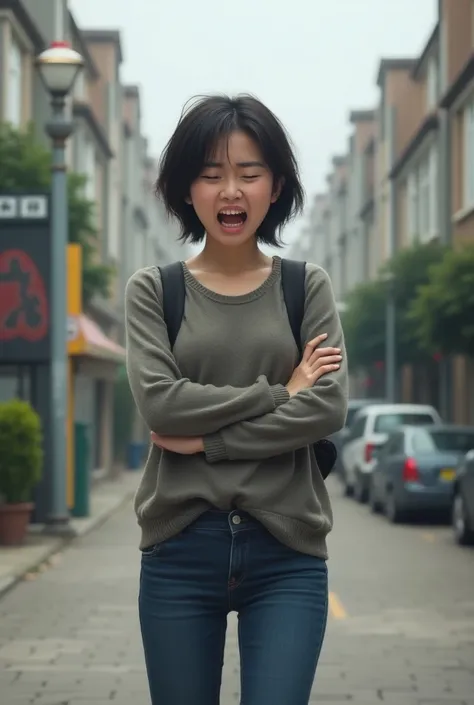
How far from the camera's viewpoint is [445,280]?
1000 inches

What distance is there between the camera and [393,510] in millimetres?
20375

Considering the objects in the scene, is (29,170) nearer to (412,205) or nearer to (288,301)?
(288,301)

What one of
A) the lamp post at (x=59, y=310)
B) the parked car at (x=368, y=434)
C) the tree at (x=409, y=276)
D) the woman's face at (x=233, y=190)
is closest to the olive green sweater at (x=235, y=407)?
the woman's face at (x=233, y=190)

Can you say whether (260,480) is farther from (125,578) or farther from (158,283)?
(125,578)

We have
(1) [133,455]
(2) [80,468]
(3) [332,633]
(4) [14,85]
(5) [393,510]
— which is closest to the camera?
(3) [332,633]

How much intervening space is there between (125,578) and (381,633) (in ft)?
13.2

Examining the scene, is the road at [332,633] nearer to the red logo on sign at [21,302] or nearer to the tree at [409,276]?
the red logo on sign at [21,302]

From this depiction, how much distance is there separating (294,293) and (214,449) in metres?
0.42

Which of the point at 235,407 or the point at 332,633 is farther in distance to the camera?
the point at 332,633

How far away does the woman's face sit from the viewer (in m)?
3.45

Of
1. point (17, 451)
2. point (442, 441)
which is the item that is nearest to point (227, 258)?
point (17, 451)

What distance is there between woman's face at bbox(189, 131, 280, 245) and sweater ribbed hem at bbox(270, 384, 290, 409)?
0.36 meters

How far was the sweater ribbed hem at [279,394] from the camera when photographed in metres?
3.38

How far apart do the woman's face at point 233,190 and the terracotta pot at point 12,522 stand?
12.8 metres
